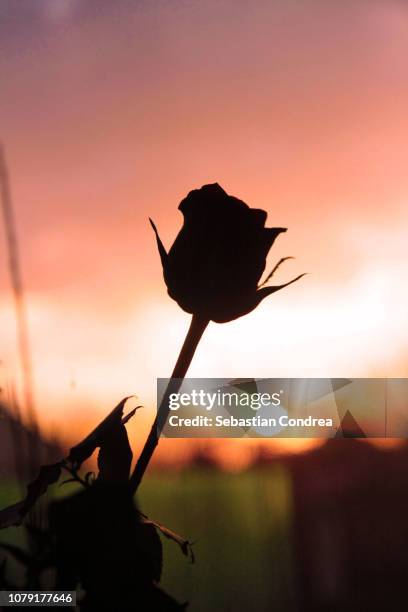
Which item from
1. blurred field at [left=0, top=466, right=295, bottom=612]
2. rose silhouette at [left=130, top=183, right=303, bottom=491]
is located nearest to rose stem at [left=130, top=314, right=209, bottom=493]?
rose silhouette at [left=130, top=183, right=303, bottom=491]

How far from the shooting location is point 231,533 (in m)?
0.72

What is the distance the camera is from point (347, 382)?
416 mm

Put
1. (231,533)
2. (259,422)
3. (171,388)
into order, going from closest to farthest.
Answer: (171,388), (259,422), (231,533)

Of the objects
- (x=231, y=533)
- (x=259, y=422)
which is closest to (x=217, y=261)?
(x=259, y=422)

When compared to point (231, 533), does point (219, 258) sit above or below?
above

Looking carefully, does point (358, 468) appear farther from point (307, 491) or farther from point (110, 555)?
point (110, 555)

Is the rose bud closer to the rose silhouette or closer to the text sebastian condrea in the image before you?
the rose silhouette

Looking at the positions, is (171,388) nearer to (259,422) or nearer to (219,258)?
(219,258)

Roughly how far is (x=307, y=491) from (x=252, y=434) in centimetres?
56

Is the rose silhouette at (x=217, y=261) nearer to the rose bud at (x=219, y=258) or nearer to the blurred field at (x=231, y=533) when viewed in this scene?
the rose bud at (x=219, y=258)

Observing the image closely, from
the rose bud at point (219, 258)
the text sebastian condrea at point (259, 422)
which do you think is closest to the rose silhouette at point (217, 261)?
the rose bud at point (219, 258)

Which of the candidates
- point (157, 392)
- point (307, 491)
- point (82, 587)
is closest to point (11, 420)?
point (157, 392)

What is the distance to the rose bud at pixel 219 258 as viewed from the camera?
350 mm

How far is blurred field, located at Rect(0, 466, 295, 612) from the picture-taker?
65cm
